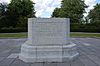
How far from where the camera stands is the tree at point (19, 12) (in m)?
40.2

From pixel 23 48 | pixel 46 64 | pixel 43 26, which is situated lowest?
pixel 46 64

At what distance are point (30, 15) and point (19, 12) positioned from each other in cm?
295

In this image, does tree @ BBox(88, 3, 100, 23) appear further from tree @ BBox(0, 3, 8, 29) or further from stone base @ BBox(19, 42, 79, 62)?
stone base @ BBox(19, 42, 79, 62)

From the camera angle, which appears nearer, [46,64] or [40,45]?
[46,64]

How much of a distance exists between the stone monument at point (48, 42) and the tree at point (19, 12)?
30047 millimetres

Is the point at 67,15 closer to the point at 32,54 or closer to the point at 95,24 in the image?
the point at 95,24

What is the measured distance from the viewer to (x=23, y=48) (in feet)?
24.6

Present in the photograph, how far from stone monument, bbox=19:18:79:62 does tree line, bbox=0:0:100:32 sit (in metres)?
27.2

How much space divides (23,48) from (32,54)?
0.62 metres

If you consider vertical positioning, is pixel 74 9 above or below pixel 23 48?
above

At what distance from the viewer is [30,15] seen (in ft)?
149

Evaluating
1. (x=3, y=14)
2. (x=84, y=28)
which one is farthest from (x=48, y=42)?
(x=3, y=14)

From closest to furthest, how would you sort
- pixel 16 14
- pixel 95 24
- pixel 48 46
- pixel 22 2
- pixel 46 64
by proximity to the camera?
pixel 46 64
pixel 48 46
pixel 95 24
pixel 16 14
pixel 22 2

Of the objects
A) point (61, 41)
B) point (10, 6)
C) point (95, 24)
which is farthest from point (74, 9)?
point (61, 41)
